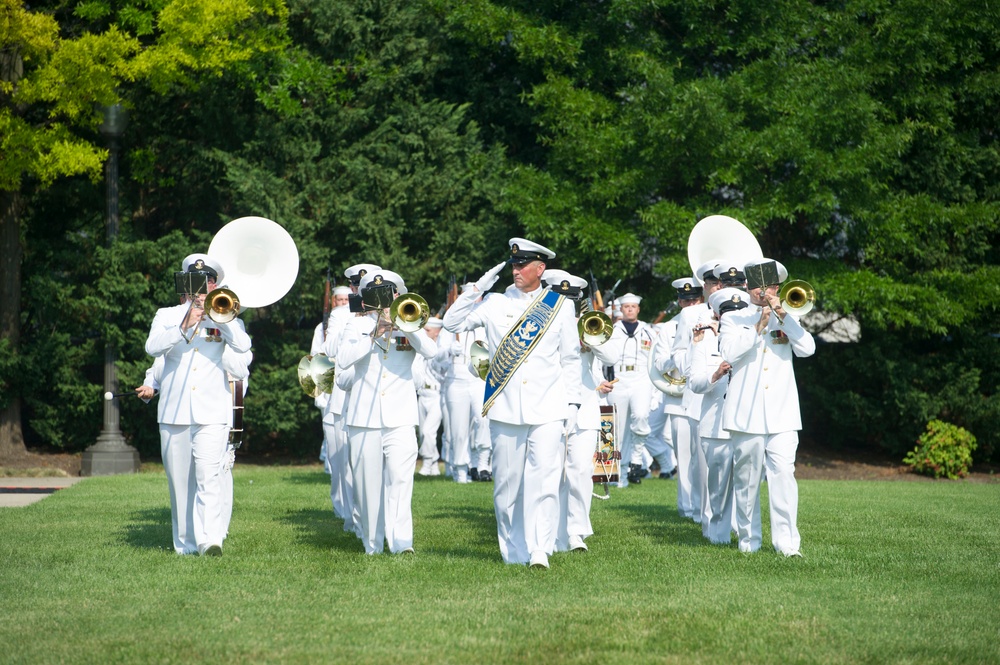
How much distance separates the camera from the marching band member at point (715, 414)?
34.4 ft

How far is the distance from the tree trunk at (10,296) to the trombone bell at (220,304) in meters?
10.9

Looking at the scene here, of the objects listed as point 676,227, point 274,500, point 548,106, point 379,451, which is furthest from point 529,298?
point 548,106

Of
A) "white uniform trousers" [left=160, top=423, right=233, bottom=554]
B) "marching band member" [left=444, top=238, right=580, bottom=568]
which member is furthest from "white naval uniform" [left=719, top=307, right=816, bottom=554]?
"white uniform trousers" [left=160, top=423, right=233, bottom=554]

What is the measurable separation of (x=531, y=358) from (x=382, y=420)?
4.65 feet

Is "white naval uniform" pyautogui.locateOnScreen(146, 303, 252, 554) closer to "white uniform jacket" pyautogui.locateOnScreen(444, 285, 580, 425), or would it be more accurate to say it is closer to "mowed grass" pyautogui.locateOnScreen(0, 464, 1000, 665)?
"mowed grass" pyautogui.locateOnScreen(0, 464, 1000, 665)

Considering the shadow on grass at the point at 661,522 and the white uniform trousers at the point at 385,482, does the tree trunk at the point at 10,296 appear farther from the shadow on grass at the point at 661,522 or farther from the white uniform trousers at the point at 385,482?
the white uniform trousers at the point at 385,482

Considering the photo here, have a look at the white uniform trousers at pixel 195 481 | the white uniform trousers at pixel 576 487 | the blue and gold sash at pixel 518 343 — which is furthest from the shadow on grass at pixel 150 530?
the white uniform trousers at pixel 576 487

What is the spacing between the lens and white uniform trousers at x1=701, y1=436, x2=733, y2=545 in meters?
10.7

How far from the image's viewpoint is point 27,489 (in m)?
15.8

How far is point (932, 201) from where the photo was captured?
21.0 metres

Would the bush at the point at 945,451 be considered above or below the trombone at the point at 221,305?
below

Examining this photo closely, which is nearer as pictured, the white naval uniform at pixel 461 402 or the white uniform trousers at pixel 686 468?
the white uniform trousers at pixel 686 468

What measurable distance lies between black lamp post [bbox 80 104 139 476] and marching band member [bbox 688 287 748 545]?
402 inches

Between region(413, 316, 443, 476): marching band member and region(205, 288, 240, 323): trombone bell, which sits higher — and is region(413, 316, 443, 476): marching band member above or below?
below
